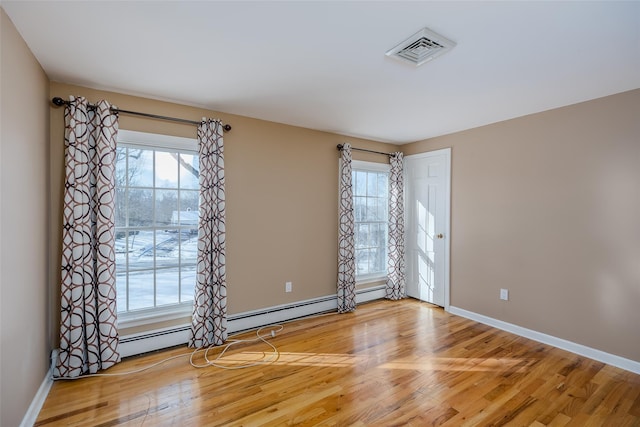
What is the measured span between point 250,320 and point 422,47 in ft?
10.2

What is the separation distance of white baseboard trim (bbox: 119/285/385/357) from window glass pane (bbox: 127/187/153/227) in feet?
3.48

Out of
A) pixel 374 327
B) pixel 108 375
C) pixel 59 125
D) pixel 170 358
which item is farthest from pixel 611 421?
pixel 59 125

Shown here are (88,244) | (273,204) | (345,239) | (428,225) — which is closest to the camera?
(88,244)

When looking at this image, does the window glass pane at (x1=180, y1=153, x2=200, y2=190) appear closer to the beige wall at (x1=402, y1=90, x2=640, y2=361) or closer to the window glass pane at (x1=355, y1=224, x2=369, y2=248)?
the window glass pane at (x1=355, y1=224, x2=369, y2=248)

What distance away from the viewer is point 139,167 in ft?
9.42

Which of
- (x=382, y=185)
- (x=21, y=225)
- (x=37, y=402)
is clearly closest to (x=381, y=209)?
(x=382, y=185)

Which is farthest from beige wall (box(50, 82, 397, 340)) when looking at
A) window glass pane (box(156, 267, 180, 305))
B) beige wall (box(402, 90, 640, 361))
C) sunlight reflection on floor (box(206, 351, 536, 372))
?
beige wall (box(402, 90, 640, 361))

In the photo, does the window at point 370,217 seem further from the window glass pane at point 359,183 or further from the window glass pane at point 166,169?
the window glass pane at point 166,169

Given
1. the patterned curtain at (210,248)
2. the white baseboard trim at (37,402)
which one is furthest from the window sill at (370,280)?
the white baseboard trim at (37,402)

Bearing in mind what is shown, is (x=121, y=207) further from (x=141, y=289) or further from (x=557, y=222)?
(x=557, y=222)

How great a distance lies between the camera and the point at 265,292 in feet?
11.6

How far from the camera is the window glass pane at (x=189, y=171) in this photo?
3086mm

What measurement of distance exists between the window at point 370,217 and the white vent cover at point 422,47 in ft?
7.51

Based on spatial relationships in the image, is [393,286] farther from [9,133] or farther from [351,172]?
[9,133]
